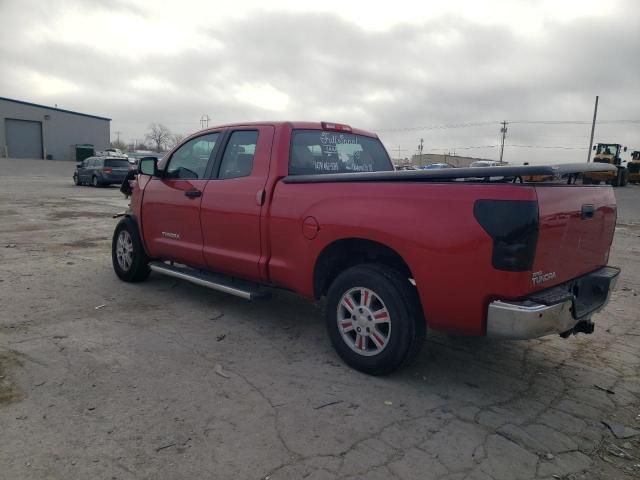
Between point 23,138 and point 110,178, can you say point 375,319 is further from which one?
point 23,138

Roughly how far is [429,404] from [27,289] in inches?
188

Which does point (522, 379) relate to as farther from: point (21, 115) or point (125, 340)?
point (21, 115)

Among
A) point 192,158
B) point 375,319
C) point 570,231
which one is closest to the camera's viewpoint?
point 570,231

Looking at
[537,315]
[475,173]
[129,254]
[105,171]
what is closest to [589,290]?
[537,315]

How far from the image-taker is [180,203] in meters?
5.14

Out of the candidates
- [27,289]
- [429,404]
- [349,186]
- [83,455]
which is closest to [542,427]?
[429,404]

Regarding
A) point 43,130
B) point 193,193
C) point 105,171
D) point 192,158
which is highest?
point 43,130

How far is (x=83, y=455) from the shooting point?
2607 millimetres

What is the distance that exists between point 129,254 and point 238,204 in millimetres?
2337

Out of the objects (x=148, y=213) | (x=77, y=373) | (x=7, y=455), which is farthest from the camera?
(x=148, y=213)

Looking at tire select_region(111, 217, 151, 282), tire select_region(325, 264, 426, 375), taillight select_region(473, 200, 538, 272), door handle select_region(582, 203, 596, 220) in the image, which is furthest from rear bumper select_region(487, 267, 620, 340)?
tire select_region(111, 217, 151, 282)

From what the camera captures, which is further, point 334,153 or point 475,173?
point 334,153

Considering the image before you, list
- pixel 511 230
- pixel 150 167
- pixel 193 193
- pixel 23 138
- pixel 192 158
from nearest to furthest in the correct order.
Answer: pixel 511 230, pixel 193 193, pixel 192 158, pixel 150 167, pixel 23 138

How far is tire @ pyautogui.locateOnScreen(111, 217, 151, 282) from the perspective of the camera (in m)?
5.89
